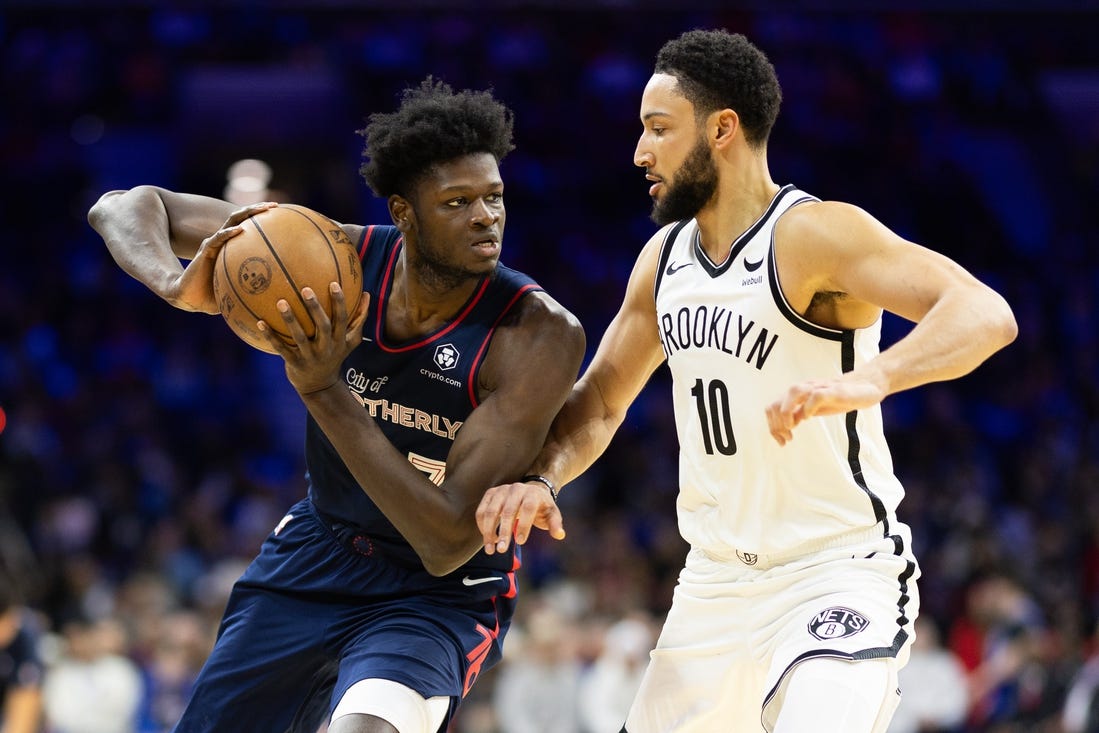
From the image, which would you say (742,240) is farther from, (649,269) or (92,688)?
(92,688)

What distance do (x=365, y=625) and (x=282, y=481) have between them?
960cm

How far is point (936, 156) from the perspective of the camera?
17469 mm

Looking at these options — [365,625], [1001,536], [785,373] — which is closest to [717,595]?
[785,373]

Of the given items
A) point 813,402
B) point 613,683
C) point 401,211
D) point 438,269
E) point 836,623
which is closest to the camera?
point 813,402

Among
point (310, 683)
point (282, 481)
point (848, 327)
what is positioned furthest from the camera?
point (282, 481)

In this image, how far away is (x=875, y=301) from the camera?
390 centimetres

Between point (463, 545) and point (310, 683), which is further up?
point (463, 545)

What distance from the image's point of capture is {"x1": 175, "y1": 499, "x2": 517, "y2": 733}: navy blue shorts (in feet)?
14.3

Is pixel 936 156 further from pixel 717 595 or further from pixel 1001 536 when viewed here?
pixel 717 595

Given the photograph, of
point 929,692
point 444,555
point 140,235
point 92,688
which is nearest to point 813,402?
point 444,555

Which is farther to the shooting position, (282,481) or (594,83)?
(594,83)

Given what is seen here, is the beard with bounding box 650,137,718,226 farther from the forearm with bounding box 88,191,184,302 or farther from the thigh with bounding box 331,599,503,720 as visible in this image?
the forearm with bounding box 88,191,184,302

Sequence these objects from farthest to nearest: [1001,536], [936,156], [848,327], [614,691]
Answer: [936,156] < [1001,536] < [614,691] < [848,327]

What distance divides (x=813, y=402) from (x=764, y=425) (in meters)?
0.82
